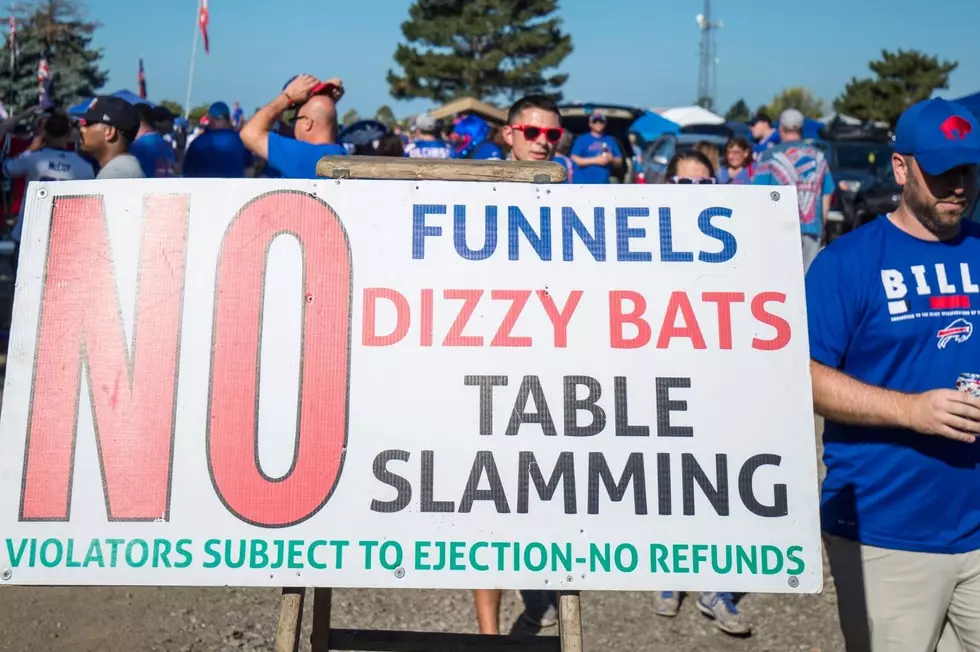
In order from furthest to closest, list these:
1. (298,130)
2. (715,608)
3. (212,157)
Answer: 1. (212,157)
2. (715,608)
3. (298,130)

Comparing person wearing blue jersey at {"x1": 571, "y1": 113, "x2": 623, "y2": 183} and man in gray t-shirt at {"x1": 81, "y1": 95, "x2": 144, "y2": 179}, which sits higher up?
person wearing blue jersey at {"x1": 571, "y1": 113, "x2": 623, "y2": 183}

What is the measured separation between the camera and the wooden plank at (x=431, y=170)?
9.14 ft

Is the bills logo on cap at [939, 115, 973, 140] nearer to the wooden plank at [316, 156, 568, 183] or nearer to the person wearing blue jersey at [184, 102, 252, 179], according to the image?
the wooden plank at [316, 156, 568, 183]

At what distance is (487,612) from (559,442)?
1.51 m

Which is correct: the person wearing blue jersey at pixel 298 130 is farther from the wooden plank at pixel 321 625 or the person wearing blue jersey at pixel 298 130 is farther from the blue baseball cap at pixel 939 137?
the blue baseball cap at pixel 939 137

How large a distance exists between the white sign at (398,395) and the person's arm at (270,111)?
1.51 metres

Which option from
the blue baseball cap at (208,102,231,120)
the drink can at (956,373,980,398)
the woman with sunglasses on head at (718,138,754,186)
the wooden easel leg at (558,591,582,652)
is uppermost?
the blue baseball cap at (208,102,231,120)

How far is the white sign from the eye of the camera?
8.34 ft

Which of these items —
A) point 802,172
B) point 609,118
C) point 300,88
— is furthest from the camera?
point 609,118

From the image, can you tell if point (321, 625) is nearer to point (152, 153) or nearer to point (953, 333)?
point (953, 333)

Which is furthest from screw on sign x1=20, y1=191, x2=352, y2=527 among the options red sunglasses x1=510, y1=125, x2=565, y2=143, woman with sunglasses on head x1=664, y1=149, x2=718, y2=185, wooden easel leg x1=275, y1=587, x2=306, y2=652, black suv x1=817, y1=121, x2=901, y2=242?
black suv x1=817, y1=121, x2=901, y2=242

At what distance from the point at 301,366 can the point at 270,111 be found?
1.89 metres

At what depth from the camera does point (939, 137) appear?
281cm

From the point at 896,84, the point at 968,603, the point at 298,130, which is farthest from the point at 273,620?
the point at 896,84
